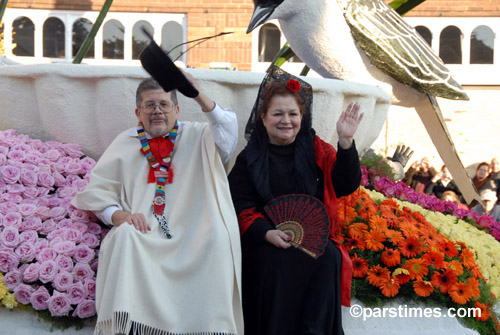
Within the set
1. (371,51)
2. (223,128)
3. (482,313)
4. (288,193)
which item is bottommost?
(482,313)

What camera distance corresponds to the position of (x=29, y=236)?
2.72m

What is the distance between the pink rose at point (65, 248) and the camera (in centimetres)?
263

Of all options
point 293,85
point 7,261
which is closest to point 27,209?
point 7,261

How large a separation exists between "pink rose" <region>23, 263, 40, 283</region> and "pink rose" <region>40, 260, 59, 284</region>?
0.9 inches

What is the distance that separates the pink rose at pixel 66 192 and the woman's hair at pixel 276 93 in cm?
104

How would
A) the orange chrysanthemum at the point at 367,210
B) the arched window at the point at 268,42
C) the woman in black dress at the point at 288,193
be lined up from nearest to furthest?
the woman in black dress at the point at 288,193, the orange chrysanthemum at the point at 367,210, the arched window at the point at 268,42

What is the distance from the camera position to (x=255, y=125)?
280 cm

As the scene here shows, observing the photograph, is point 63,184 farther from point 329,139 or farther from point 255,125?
point 329,139

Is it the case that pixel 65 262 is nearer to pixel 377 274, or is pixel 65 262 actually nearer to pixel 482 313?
pixel 377 274

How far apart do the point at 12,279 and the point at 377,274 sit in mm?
1573

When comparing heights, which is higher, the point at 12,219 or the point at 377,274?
the point at 12,219

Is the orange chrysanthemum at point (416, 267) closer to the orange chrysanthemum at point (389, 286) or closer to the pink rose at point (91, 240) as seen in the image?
the orange chrysanthemum at point (389, 286)

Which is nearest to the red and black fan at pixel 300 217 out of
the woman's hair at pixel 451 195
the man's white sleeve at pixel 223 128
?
the man's white sleeve at pixel 223 128

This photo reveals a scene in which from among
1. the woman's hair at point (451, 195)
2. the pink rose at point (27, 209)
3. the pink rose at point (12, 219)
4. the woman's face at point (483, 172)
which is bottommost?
the woman's hair at point (451, 195)
